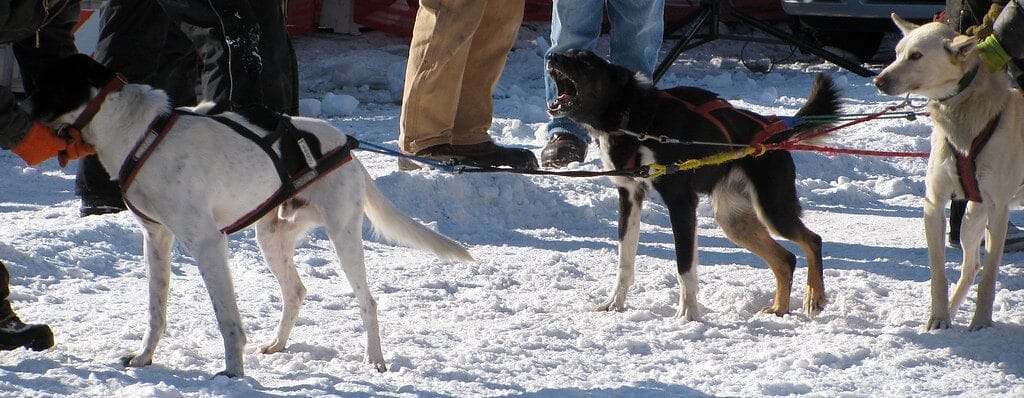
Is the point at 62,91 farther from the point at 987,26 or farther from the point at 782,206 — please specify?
the point at 987,26

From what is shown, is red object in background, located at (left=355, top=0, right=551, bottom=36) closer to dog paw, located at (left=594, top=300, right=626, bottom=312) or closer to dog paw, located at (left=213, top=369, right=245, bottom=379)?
dog paw, located at (left=594, top=300, right=626, bottom=312)

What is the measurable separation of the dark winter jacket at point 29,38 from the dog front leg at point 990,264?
302 cm

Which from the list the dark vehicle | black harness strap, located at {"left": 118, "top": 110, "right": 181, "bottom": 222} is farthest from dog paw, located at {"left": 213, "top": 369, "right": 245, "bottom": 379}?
the dark vehicle

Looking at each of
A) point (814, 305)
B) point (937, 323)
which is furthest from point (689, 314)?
point (937, 323)

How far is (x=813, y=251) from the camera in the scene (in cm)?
435

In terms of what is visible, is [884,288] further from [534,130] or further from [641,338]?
[534,130]

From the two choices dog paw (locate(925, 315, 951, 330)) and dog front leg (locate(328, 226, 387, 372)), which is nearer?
dog front leg (locate(328, 226, 387, 372))

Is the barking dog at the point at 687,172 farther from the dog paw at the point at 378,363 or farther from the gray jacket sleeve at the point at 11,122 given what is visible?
the gray jacket sleeve at the point at 11,122

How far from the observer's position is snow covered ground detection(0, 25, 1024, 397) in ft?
10.9

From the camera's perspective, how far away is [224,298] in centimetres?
324

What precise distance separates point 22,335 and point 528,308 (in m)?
1.72

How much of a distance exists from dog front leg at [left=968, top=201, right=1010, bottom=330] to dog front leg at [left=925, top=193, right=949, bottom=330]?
106 mm

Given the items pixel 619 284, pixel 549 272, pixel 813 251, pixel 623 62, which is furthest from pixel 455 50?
pixel 813 251

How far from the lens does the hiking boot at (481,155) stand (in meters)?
5.58
